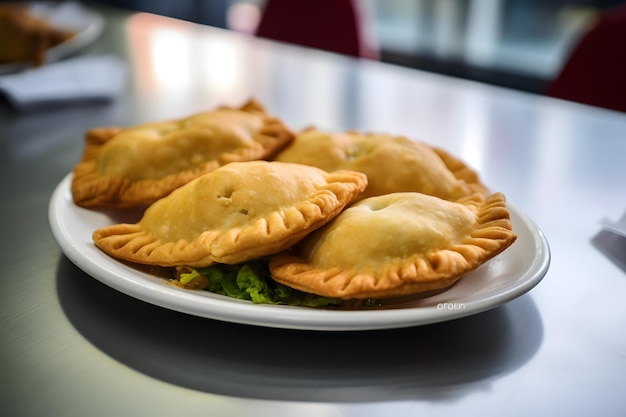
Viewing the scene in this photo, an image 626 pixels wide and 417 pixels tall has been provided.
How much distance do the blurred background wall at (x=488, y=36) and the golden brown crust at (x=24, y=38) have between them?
178 centimetres

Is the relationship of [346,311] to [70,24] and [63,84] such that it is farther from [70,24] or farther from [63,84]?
[70,24]

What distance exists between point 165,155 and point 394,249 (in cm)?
44

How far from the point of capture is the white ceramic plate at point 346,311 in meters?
0.76

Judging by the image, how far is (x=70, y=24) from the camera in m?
2.39

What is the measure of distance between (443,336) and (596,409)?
0.18 metres

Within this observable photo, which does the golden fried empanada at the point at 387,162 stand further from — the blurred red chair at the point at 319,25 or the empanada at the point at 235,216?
the blurred red chair at the point at 319,25

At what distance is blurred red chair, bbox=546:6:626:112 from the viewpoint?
1.83 metres

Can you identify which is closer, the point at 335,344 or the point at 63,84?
the point at 335,344

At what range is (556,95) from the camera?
6.41ft

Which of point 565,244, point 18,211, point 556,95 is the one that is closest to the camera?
point 565,244

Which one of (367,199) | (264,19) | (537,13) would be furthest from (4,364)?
(537,13)

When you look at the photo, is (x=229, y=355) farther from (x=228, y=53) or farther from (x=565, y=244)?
(x=228, y=53)

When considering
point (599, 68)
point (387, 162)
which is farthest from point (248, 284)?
point (599, 68)

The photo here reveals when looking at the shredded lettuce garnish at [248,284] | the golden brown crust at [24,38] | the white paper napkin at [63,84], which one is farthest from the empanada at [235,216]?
the golden brown crust at [24,38]
